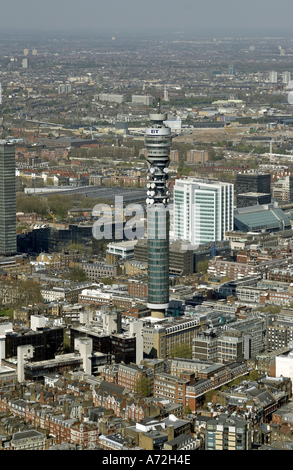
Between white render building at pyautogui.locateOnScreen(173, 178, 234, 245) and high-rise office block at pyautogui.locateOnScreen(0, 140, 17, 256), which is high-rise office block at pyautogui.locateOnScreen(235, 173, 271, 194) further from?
high-rise office block at pyautogui.locateOnScreen(0, 140, 17, 256)

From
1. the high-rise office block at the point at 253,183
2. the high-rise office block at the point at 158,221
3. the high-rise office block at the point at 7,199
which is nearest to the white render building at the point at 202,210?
the high-rise office block at the point at 7,199

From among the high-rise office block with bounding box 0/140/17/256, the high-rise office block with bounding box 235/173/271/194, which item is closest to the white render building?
the high-rise office block with bounding box 0/140/17/256

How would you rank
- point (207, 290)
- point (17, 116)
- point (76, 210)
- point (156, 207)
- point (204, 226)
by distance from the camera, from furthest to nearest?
point (17, 116)
point (76, 210)
point (204, 226)
point (207, 290)
point (156, 207)

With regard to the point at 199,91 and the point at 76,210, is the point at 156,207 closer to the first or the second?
the point at 76,210

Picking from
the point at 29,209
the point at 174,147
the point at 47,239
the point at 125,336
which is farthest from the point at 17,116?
the point at 125,336

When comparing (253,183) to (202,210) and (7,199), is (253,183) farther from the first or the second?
(7,199)
